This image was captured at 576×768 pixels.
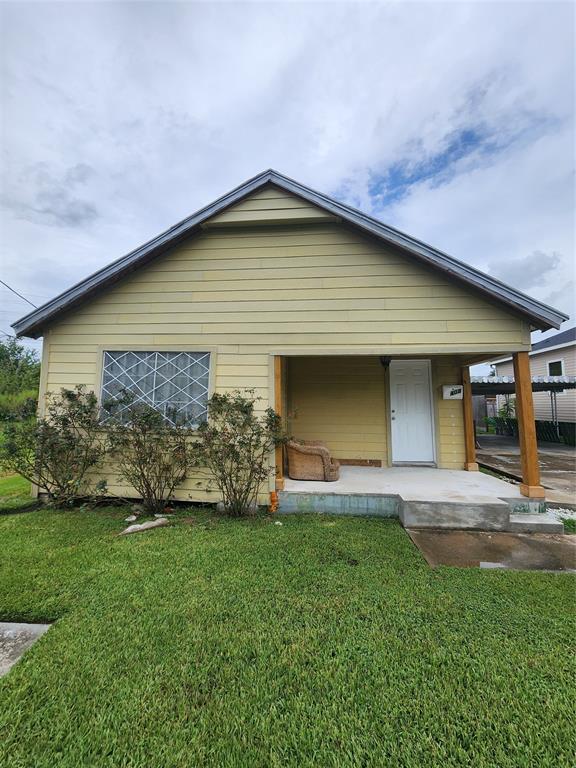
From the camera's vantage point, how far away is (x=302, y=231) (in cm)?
508

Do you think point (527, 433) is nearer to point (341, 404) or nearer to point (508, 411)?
point (341, 404)

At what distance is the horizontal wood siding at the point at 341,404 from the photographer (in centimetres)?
662

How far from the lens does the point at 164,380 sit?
523cm

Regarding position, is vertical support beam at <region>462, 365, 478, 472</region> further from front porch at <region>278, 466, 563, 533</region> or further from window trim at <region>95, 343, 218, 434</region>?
window trim at <region>95, 343, 218, 434</region>

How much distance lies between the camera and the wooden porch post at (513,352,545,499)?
4.44 metres

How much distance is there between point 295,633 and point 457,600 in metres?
1.41

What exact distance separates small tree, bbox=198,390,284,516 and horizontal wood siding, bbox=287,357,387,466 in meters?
1.90

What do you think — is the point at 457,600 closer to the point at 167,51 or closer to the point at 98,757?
the point at 98,757

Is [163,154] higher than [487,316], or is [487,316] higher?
[163,154]

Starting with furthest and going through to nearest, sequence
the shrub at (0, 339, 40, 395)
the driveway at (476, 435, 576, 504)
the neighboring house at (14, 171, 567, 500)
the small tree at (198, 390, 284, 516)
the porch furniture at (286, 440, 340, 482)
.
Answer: the shrub at (0, 339, 40, 395), the driveway at (476, 435, 576, 504), the porch furniture at (286, 440, 340, 482), the neighboring house at (14, 171, 567, 500), the small tree at (198, 390, 284, 516)

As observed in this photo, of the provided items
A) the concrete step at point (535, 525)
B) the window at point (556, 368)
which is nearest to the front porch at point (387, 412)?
the concrete step at point (535, 525)

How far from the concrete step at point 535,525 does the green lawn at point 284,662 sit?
1205 millimetres

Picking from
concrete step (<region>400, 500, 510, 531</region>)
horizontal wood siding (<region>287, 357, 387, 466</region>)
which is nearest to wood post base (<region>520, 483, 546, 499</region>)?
concrete step (<region>400, 500, 510, 531</region>)

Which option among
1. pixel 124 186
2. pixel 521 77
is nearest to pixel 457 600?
pixel 521 77
